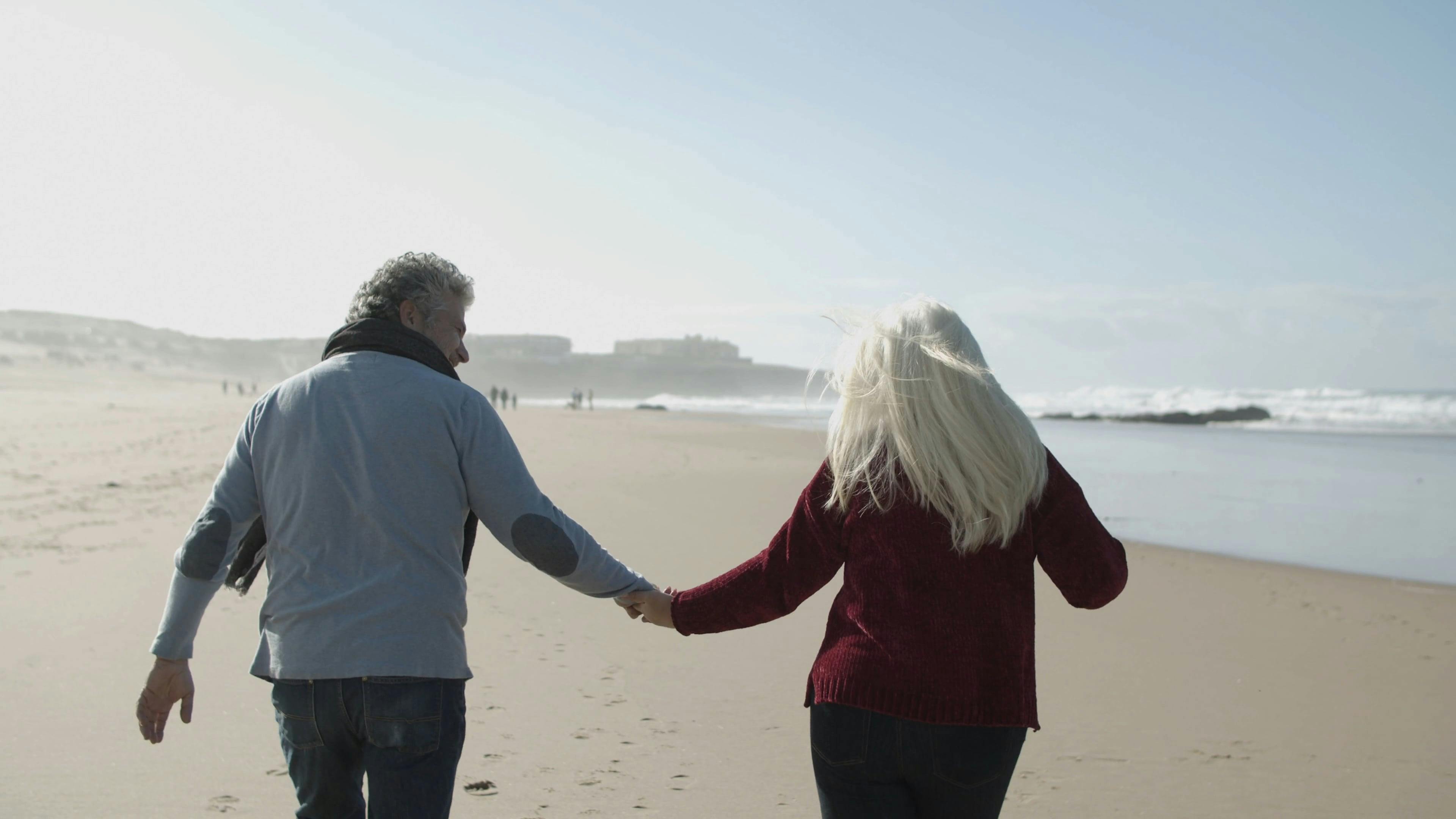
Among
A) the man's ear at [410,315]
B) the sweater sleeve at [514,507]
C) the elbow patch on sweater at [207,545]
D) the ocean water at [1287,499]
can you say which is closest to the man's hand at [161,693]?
the elbow patch on sweater at [207,545]

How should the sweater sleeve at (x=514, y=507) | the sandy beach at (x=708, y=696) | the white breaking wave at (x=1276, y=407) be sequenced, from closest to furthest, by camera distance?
the sweater sleeve at (x=514, y=507) → the sandy beach at (x=708, y=696) → the white breaking wave at (x=1276, y=407)

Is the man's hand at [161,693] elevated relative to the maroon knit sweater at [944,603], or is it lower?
lower

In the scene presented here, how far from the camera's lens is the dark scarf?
2.09 meters

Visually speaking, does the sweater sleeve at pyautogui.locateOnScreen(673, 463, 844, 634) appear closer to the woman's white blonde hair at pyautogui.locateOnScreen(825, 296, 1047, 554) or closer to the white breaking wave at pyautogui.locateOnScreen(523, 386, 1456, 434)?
the woman's white blonde hair at pyautogui.locateOnScreen(825, 296, 1047, 554)

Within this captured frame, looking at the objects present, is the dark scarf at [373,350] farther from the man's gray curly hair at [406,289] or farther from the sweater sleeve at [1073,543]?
the sweater sleeve at [1073,543]

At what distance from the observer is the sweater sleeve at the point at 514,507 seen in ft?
6.70

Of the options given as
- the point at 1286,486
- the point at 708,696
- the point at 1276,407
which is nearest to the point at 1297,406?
the point at 1276,407

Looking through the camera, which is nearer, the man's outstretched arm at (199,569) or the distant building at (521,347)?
the man's outstretched arm at (199,569)

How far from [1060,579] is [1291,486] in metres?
15.6

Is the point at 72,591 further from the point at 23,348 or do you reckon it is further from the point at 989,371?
the point at 23,348

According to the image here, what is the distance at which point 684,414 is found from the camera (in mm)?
48125

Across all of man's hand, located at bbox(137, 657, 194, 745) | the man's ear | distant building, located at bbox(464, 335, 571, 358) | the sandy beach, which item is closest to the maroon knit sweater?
the man's ear

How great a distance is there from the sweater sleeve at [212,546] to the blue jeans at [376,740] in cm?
27

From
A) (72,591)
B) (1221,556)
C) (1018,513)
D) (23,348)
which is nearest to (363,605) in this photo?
(1018,513)
